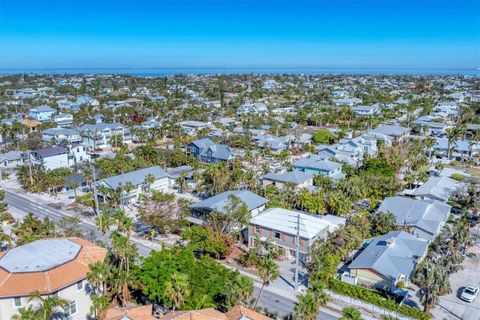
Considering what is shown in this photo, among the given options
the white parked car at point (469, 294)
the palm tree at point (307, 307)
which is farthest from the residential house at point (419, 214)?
the palm tree at point (307, 307)

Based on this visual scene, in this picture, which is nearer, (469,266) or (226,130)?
(469,266)

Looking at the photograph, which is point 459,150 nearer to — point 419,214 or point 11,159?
point 419,214

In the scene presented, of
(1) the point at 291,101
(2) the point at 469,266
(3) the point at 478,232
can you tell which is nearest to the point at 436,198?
(3) the point at 478,232

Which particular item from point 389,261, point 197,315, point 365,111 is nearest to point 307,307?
point 197,315

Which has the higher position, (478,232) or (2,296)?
(2,296)

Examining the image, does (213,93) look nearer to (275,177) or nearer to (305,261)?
(275,177)

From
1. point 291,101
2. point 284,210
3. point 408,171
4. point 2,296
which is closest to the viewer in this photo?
point 2,296

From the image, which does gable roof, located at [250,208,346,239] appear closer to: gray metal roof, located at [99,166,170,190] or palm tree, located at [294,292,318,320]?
palm tree, located at [294,292,318,320]

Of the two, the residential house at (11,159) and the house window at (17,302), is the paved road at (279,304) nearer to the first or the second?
the house window at (17,302)
